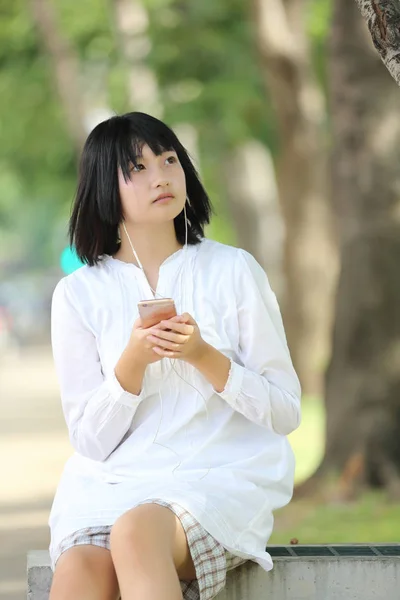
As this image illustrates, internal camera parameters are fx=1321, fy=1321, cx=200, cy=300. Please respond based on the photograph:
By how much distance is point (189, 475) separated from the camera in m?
3.47

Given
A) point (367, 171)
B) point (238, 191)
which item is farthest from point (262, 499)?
point (238, 191)

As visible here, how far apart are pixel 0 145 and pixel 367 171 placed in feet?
43.1

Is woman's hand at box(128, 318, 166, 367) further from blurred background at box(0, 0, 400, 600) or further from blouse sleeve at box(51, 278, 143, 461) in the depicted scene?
blurred background at box(0, 0, 400, 600)

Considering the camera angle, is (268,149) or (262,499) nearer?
(262,499)

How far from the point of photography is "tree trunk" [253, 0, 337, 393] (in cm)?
1295

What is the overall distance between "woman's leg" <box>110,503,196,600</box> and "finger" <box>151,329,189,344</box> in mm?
420

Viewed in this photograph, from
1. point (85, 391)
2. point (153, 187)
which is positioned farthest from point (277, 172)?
point (85, 391)

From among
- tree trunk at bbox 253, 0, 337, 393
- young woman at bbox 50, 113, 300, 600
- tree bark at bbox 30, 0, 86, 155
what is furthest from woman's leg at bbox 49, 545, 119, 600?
tree bark at bbox 30, 0, 86, 155

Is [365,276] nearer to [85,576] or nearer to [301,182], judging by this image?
[85,576]

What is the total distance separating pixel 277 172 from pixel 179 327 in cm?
1161

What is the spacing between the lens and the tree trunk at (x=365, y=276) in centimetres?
812

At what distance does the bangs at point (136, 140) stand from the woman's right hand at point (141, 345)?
21.2 inches

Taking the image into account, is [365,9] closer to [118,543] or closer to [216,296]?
[216,296]

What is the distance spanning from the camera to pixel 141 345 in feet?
11.1
